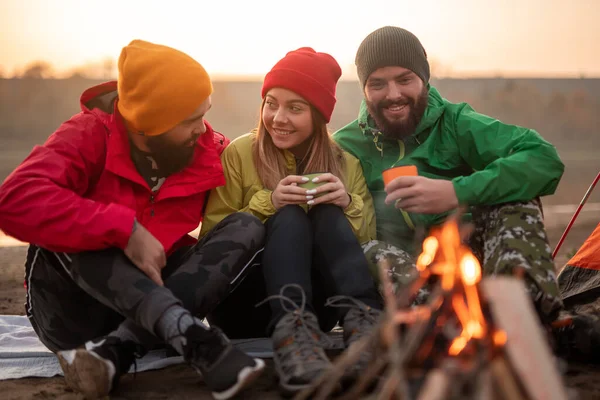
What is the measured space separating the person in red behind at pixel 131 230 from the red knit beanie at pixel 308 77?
392 mm

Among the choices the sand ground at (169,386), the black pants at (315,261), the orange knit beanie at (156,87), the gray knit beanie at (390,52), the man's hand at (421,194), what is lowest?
the sand ground at (169,386)

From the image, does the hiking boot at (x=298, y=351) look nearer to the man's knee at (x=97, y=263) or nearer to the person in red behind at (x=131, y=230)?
the person in red behind at (x=131, y=230)

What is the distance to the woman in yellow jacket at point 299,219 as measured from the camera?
235cm

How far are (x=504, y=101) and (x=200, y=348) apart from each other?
28.2 metres

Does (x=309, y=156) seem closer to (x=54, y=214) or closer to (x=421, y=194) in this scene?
(x=421, y=194)

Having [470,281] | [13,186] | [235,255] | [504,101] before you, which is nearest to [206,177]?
[235,255]

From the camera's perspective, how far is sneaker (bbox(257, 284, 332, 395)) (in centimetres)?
209

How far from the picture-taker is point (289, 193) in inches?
106

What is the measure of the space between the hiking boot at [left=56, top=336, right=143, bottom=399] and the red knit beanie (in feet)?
4.30

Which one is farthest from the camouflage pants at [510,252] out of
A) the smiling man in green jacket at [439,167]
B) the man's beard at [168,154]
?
the man's beard at [168,154]

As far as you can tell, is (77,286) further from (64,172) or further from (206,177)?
(206,177)

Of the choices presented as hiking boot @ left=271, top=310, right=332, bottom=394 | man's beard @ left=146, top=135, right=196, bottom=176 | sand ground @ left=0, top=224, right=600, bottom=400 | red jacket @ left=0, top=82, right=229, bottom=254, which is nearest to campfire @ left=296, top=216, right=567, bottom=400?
hiking boot @ left=271, top=310, right=332, bottom=394

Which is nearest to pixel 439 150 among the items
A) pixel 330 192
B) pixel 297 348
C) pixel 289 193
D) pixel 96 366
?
pixel 330 192

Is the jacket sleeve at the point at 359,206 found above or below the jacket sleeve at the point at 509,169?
below
